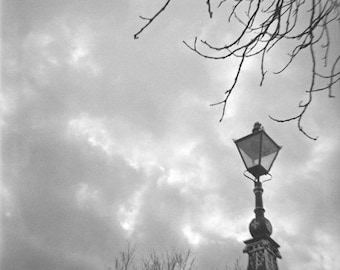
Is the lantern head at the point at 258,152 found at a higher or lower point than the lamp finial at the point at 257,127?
lower

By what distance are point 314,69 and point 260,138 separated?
6.89 feet

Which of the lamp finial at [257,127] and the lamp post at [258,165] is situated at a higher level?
the lamp finial at [257,127]

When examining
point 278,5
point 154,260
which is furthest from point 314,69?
point 154,260

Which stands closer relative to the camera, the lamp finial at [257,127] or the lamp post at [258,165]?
the lamp post at [258,165]

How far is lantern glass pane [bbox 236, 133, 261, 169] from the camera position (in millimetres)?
4645

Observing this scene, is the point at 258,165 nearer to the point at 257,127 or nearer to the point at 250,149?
the point at 250,149

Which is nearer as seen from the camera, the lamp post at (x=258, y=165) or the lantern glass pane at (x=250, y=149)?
the lamp post at (x=258, y=165)

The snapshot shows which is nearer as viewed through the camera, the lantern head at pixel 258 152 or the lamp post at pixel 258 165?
the lamp post at pixel 258 165

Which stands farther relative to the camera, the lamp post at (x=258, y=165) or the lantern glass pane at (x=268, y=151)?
the lantern glass pane at (x=268, y=151)

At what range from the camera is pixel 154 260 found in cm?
2541

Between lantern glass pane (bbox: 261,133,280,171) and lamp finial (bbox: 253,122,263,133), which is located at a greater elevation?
lamp finial (bbox: 253,122,263,133)

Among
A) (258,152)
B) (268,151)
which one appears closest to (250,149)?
(258,152)

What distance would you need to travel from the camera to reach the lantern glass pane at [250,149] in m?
4.64

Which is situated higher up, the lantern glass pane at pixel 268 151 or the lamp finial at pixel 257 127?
the lamp finial at pixel 257 127
